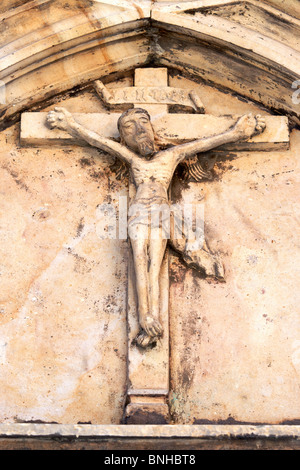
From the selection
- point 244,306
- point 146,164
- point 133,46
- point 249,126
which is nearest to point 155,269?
point 244,306

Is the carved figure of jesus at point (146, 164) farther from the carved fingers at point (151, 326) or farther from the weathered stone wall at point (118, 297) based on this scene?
the weathered stone wall at point (118, 297)

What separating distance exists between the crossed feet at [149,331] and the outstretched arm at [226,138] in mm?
1069

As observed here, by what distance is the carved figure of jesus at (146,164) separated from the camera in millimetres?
4840

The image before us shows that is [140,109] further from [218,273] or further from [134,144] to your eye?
[218,273]

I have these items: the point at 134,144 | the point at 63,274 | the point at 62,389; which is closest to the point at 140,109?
the point at 134,144

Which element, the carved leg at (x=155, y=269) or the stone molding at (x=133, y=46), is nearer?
the carved leg at (x=155, y=269)

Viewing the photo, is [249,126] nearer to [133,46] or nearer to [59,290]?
[133,46]

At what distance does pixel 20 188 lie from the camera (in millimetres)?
5387

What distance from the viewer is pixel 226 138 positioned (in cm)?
532

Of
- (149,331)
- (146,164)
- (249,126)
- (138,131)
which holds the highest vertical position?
(249,126)

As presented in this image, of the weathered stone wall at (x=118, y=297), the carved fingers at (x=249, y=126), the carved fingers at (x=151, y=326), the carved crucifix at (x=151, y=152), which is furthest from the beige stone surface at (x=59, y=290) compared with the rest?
the carved fingers at (x=249, y=126)

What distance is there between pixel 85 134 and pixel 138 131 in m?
0.35

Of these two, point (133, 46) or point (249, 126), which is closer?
point (249, 126)

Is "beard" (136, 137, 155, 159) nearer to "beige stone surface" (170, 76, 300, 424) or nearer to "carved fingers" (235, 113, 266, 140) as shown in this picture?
"beige stone surface" (170, 76, 300, 424)
